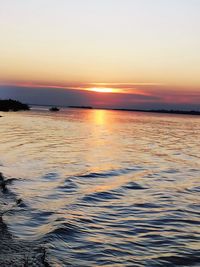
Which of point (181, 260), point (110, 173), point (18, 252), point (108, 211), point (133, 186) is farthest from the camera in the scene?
point (110, 173)

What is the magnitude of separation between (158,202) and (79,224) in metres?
4.63

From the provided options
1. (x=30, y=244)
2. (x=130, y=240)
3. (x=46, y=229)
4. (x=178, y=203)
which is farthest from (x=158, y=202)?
(x=30, y=244)

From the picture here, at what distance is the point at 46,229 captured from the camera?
450 inches

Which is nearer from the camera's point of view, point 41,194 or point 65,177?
point 41,194

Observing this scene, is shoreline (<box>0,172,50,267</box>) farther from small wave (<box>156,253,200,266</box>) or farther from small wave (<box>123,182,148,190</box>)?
small wave (<box>123,182,148,190</box>)

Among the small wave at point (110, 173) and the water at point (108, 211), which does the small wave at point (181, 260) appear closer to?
the water at point (108, 211)

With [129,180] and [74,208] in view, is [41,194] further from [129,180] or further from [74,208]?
[129,180]

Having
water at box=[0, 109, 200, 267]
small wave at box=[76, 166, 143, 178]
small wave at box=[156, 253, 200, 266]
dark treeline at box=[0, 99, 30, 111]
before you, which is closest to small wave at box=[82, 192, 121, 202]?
water at box=[0, 109, 200, 267]

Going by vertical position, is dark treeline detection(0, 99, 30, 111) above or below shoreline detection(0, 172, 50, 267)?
above

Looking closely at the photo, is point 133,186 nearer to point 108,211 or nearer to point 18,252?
point 108,211

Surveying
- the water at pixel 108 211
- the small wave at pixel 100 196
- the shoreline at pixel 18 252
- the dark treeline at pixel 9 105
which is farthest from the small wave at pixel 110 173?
the dark treeline at pixel 9 105

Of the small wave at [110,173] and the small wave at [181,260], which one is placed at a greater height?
the small wave at [110,173]

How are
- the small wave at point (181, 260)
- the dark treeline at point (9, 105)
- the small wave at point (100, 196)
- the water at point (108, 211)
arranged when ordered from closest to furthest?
the small wave at point (181, 260) < the water at point (108, 211) < the small wave at point (100, 196) < the dark treeline at point (9, 105)

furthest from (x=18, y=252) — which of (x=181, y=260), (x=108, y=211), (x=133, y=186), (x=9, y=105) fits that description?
(x=9, y=105)
